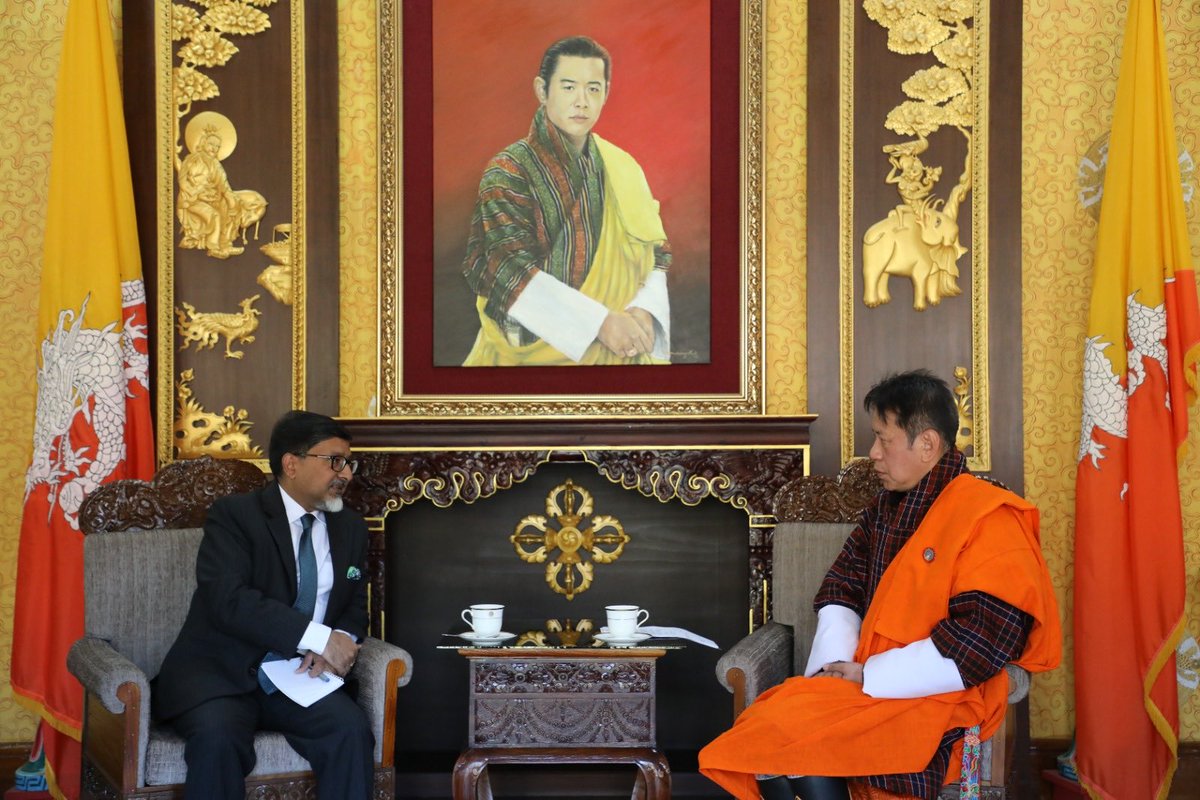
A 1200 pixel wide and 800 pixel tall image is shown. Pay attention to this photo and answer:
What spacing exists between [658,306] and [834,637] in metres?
1.50

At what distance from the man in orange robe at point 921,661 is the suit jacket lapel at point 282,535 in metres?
1.28

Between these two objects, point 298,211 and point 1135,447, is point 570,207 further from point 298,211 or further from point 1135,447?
point 1135,447

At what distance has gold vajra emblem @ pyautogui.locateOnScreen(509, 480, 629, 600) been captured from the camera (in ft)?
14.0

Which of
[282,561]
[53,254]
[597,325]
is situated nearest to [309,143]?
[53,254]

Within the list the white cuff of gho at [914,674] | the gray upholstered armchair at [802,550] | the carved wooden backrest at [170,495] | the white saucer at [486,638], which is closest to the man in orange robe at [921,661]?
the white cuff of gho at [914,674]

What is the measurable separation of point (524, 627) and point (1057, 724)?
73.1 inches

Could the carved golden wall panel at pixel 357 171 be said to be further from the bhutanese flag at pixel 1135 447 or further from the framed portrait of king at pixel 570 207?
the bhutanese flag at pixel 1135 447

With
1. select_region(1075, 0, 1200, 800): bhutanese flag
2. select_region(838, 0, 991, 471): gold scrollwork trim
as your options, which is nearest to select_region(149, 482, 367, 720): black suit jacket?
select_region(838, 0, 991, 471): gold scrollwork trim

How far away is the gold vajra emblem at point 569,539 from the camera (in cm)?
428

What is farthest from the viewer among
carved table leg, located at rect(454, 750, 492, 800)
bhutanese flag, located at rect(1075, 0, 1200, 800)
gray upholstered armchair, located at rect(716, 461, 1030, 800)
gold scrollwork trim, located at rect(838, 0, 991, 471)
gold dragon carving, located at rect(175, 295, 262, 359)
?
gold dragon carving, located at rect(175, 295, 262, 359)

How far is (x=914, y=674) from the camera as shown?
274 cm

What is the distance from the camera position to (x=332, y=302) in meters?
4.22

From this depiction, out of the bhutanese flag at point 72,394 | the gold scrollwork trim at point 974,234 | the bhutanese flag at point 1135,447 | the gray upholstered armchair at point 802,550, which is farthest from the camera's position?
the gold scrollwork trim at point 974,234

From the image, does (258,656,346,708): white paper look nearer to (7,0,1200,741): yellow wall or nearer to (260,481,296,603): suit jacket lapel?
(260,481,296,603): suit jacket lapel
